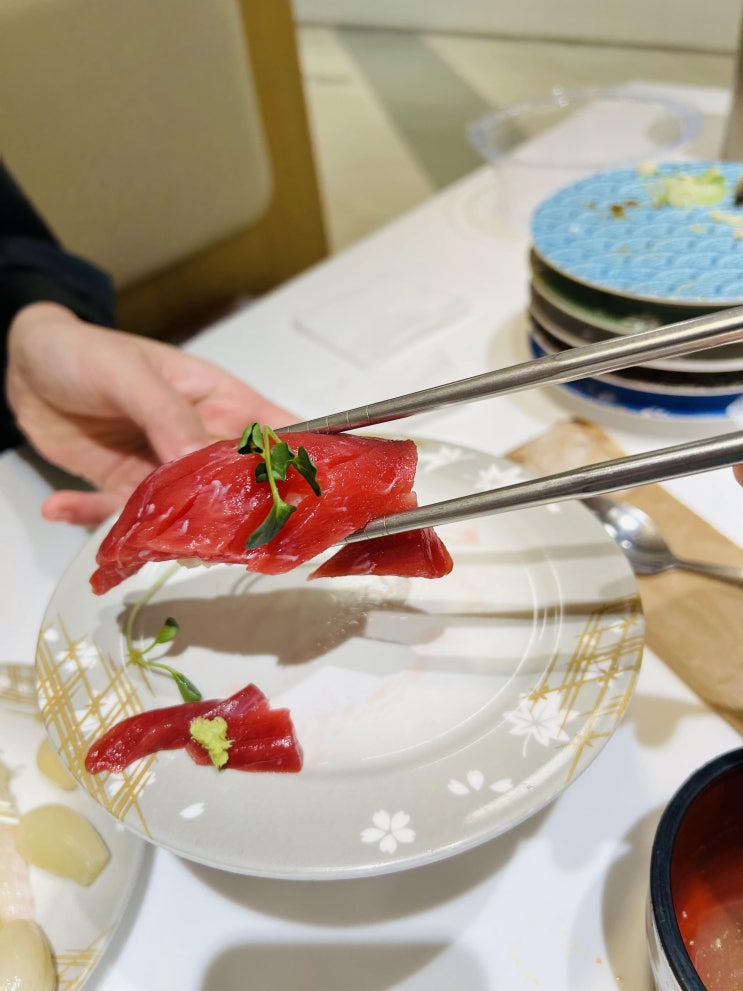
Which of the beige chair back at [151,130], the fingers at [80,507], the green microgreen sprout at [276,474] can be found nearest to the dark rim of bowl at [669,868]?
the green microgreen sprout at [276,474]

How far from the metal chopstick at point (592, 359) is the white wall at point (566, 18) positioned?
12.3 feet

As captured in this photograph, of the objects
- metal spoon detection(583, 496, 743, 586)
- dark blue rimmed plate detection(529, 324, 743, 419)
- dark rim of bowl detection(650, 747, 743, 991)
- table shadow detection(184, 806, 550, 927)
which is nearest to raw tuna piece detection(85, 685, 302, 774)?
table shadow detection(184, 806, 550, 927)

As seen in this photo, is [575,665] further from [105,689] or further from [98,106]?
[98,106]

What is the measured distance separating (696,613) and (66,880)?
0.52m

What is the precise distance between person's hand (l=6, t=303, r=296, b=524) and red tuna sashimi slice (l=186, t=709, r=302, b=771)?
0.33m

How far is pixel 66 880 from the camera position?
531mm

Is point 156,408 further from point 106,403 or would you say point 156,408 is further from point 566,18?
point 566,18

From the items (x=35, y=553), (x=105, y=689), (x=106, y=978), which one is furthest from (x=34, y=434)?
(x=106, y=978)

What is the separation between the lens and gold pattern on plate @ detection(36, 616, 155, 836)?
509mm

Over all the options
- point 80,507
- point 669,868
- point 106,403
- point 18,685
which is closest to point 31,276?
point 106,403

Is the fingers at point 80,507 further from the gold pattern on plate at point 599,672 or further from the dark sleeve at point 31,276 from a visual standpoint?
the gold pattern on plate at point 599,672

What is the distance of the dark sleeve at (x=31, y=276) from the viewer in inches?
42.5

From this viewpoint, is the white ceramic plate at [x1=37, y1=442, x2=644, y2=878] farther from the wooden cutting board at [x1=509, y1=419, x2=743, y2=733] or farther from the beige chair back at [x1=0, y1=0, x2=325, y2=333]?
the beige chair back at [x1=0, y1=0, x2=325, y2=333]

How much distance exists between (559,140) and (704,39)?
293cm
